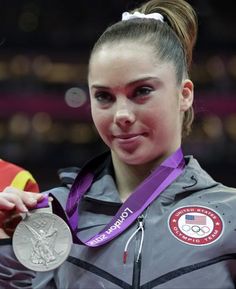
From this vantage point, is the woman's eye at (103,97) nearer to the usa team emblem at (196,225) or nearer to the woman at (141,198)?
the woman at (141,198)

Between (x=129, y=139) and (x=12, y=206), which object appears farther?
(x=129, y=139)

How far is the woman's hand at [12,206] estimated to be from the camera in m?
1.29

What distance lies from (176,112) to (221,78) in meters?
6.70

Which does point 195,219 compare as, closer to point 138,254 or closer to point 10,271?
point 138,254

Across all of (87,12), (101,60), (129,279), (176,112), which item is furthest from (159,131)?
(87,12)

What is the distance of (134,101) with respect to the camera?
4.56 feet

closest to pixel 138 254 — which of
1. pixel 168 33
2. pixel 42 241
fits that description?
pixel 42 241

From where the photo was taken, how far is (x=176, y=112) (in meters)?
1.44

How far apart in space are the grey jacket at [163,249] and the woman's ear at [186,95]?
0.14 metres

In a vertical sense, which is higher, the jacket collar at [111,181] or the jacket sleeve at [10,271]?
the jacket collar at [111,181]

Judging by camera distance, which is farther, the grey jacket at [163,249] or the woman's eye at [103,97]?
the woman's eye at [103,97]

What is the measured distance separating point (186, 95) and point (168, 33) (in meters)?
0.15

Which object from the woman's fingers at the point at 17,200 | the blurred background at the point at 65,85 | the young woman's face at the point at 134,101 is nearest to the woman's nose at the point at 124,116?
the young woman's face at the point at 134,101

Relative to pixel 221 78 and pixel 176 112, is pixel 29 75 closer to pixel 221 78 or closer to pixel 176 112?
pixel 221 78
